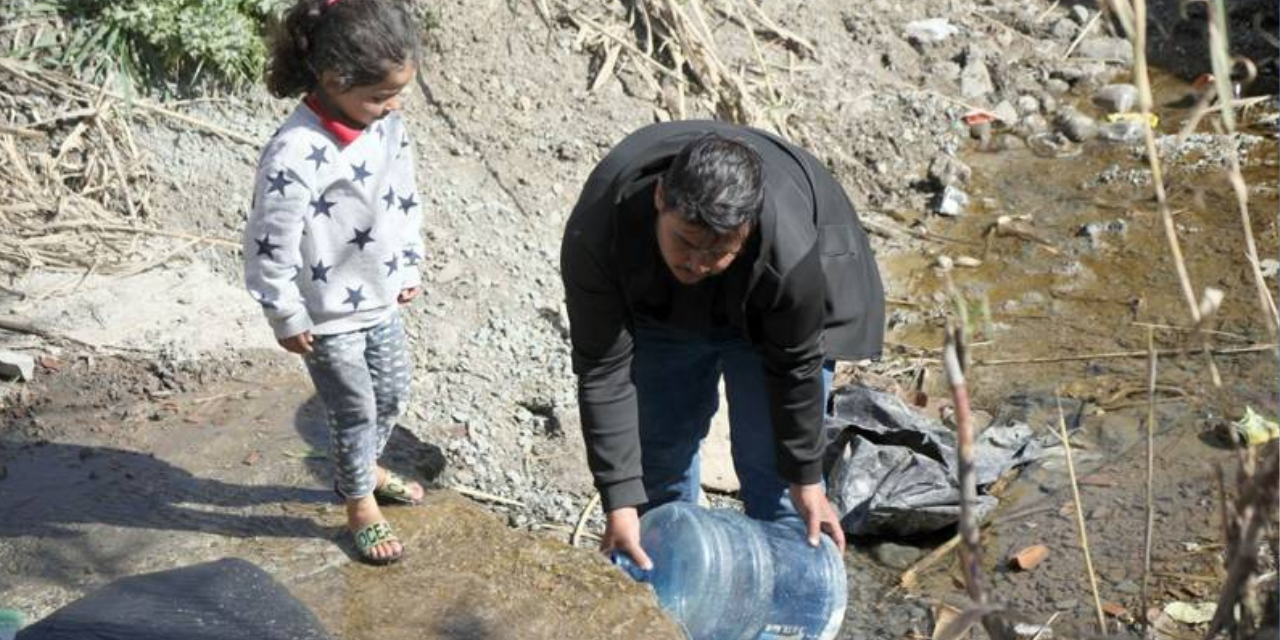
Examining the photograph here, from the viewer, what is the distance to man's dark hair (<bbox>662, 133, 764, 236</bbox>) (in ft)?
8.62

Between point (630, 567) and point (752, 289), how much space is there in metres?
0.92

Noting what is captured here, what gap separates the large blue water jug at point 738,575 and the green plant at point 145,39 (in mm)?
3019

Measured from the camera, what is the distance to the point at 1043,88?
7715 mm

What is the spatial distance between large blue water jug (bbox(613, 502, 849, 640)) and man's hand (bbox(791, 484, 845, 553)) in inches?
1.2

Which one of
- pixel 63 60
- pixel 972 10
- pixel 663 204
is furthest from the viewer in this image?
pixel 972 10

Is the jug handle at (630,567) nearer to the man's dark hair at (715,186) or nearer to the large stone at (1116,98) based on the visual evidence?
the man's dark hair at (715,186)

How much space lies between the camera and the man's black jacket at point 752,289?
2.91 meters

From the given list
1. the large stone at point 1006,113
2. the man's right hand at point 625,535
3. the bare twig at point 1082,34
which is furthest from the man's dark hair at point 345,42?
the bare twig at point 1082,34

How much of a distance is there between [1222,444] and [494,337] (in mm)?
2434

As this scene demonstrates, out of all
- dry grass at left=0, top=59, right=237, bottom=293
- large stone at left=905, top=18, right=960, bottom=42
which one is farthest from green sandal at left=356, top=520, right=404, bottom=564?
large stone at left=905, top=18, right=960, bottom=42

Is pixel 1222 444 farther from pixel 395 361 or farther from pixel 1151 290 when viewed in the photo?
pixel 395 361

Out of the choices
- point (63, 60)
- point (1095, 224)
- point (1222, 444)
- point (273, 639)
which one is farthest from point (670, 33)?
point (273, 639)

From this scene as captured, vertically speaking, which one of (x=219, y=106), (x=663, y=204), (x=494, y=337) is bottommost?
(x=494, y=337)

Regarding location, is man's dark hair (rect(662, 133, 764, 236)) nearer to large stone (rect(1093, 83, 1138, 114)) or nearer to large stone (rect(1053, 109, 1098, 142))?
large stone (rect(1053, 109, 1098, 142))
